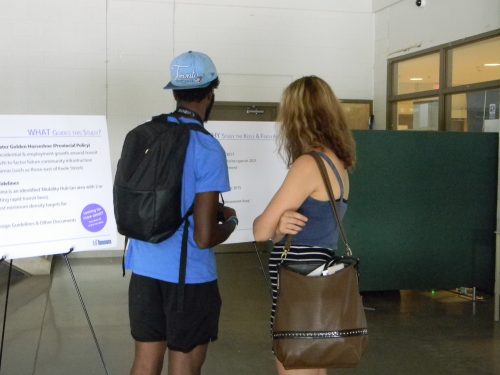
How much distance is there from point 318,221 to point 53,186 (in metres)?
1.33

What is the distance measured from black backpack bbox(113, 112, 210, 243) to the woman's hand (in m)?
0.31

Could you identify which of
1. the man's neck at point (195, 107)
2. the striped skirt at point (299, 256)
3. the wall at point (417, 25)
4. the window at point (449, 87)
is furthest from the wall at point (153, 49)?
the striped skirt at point (299, 256)

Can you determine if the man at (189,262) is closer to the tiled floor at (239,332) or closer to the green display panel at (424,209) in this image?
the tiled floor at (239,332)

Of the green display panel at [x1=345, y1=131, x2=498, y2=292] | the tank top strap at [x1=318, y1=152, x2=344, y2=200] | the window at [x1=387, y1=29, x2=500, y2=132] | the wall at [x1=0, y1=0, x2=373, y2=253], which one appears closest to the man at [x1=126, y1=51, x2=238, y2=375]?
the tank top strap at [x1=318, y1=152, x2=344, y2=200]

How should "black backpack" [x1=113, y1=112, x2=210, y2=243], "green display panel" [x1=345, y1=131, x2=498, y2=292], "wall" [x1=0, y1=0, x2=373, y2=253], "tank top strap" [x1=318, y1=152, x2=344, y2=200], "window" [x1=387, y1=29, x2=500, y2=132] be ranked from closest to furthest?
1. "black backpack" [x1=113, y1=112, x2=210, y2=243]
2. "tank top strap" [x1=318, y1=152, x2=344, y2=200]
3. "green display panel" [x1=345, y1=131, x2=498, y2=292]
4. "window" [x1=387, y1=29, x2=500, y2=132]
5. "wall" [x1=0, y1=0, x2=373, y2=253]

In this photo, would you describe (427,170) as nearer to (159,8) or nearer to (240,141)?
(240,141)

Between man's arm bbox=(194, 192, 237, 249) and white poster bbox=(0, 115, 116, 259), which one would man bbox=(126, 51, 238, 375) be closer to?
man's arm bbox=(194, 192, 237, 249)

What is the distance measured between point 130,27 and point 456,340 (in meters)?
5.31

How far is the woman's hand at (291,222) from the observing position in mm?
1741

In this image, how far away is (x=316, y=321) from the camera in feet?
5.61

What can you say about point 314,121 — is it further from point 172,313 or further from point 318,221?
point 172,313

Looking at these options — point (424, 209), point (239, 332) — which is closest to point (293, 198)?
point (239, 332)

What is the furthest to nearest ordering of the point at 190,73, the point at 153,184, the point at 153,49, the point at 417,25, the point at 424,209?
the point at 153,49, the point at 417,25, the point at 424,209, the point at 190,73, the point at 153,184

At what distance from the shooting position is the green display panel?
4.91 m
